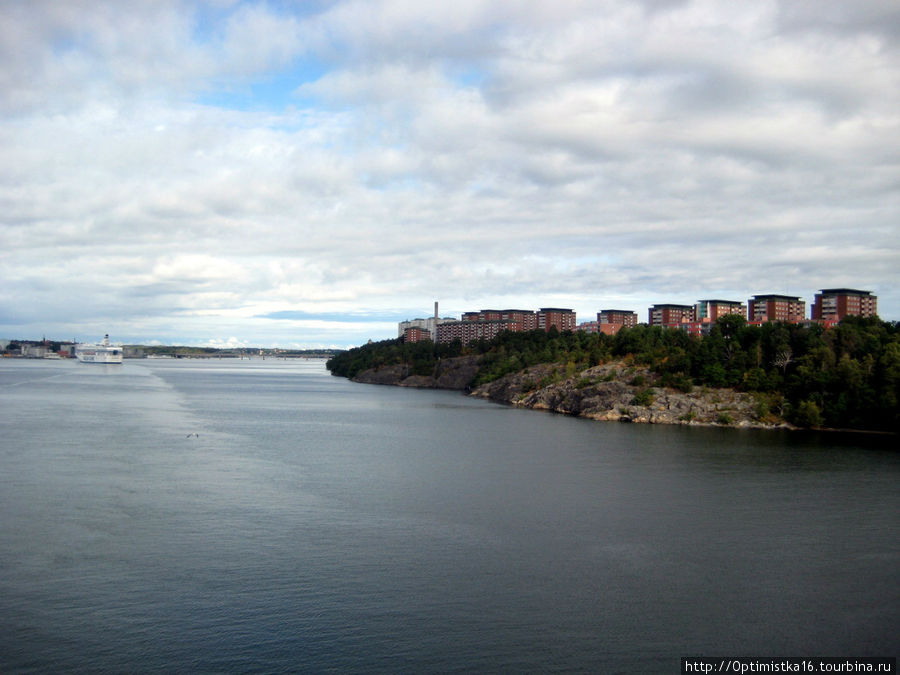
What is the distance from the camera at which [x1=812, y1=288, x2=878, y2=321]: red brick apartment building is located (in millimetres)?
92375

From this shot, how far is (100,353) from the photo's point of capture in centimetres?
16900

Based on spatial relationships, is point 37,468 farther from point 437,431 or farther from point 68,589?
point 437,431

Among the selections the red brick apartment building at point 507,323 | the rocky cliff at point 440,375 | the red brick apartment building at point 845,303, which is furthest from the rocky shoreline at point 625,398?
the red brick apartment building at point 507,323

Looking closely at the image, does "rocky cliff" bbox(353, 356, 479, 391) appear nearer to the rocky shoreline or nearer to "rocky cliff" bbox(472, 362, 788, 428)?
the rocky shoreline

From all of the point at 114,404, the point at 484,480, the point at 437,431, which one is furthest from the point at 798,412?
the point at 114,404

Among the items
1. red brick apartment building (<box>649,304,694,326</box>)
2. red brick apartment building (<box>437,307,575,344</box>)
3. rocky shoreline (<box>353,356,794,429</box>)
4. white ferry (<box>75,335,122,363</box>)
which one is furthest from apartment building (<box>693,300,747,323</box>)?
white ferry (<box>75,335,122,363</box>)

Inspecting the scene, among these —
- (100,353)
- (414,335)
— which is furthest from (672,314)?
(100,353)

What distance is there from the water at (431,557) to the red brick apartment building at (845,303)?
66.6 meters

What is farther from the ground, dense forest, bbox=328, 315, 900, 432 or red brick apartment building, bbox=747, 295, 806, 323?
red brick apartment building, bbox=747, 295, 806, 323

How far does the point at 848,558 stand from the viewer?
18.6 meters

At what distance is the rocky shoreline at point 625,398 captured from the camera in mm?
51156

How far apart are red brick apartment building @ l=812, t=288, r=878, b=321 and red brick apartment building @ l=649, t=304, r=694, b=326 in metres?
29.3

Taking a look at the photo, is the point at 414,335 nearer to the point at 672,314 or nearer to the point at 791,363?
the point at 672,314

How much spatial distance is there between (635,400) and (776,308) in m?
57.9
